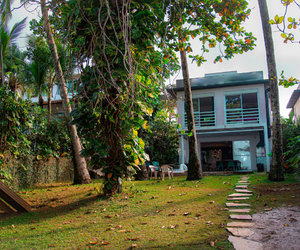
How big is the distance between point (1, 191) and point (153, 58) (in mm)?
4037

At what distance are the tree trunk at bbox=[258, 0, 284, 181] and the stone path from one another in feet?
8.61

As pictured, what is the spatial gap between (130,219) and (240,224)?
188 cm

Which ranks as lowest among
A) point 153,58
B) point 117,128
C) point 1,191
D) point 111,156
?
point 1,191

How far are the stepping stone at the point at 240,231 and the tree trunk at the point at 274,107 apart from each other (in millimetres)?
5119

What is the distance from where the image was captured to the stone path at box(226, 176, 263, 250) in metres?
3.27

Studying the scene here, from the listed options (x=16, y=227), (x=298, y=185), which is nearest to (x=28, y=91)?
(x=16, y=227)

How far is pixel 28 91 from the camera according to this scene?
20438mm

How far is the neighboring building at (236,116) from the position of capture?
50.5 ft

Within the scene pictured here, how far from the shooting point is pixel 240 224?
159 inches

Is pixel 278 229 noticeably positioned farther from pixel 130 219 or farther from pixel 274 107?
pixel 274 107

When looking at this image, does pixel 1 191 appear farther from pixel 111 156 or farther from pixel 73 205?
pixel 111 156

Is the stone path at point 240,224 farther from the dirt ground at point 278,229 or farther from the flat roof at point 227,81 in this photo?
the flat roof at point 227,81

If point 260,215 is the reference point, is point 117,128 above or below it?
above

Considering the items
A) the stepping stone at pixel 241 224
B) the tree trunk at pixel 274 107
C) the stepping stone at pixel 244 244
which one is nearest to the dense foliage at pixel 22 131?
the stepping stone at pixel 241 224
